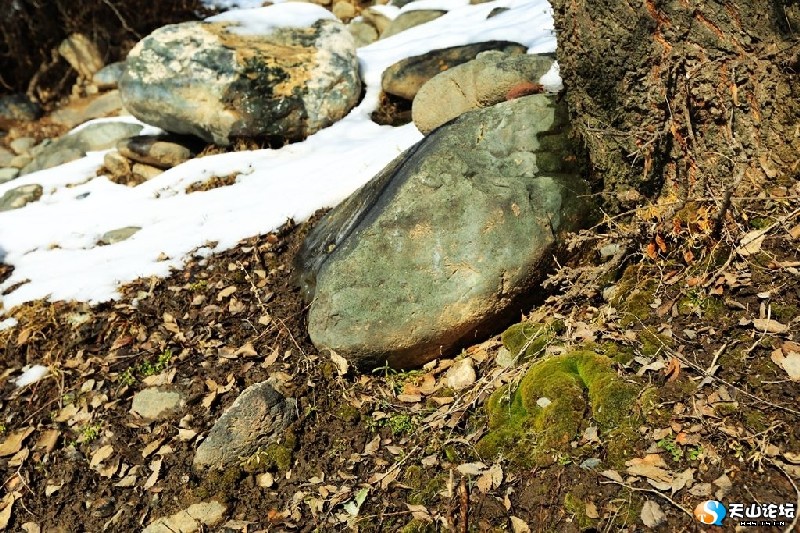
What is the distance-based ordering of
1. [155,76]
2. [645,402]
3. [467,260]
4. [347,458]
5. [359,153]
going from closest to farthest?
[645,402], [347,458], [467,260], [359,153], [155,76]

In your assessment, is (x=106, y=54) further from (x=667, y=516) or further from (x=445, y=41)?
(x=667, y=516)

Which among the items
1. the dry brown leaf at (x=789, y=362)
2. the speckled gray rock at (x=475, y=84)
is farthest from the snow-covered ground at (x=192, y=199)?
the dry brown leaf at (x=789, y=362)

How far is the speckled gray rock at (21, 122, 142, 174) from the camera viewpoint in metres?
8.52

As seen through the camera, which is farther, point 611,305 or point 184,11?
point 184,11

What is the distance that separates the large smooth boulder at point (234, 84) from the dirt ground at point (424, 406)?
2598mm

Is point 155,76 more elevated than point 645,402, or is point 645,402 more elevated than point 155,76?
point 155,76

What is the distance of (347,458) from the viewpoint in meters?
3.37

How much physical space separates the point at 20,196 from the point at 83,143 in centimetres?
153

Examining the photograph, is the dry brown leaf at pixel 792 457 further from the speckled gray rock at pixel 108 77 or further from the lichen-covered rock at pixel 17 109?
the lichen-covered rock at pixel 17 109

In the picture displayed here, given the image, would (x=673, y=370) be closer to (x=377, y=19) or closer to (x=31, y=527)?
→ (x=31, y=527)

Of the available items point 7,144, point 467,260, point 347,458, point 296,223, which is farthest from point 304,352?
point 7,144

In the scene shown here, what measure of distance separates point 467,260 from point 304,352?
1188 mm

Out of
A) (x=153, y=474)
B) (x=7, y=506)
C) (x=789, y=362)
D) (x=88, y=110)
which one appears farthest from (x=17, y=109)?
(x=789, y=362)

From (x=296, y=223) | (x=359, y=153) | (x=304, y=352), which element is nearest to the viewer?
(x=304, y=352)
